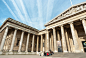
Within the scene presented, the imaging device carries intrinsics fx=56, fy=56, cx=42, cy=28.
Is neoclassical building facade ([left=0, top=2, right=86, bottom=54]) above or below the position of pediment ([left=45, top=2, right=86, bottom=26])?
below

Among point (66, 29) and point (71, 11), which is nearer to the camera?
point (71, 11)

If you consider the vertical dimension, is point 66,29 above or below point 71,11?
below

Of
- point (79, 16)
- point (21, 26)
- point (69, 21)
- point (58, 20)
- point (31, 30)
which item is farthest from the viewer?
point (31, 30)

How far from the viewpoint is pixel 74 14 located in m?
14.7

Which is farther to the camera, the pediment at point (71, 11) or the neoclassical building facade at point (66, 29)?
the pediment at point (71, 11)

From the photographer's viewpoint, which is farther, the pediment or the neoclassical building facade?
the pediment

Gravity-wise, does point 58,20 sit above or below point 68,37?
above

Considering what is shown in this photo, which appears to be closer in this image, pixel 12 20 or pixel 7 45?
pixel 12 20

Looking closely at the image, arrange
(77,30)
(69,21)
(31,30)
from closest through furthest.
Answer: (69,21), (77,30), (31,30)

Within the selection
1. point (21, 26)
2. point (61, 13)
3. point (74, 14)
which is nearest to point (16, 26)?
point (21, 26)

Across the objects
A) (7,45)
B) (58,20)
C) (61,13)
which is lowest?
(7,45)

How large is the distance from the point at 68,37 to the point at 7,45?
70.1 feet

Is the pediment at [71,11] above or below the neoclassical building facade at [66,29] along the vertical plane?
above

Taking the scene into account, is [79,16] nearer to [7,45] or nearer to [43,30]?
[43,30]
